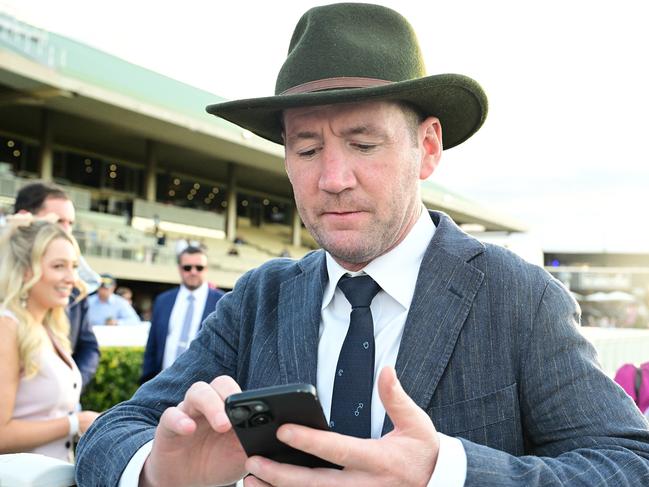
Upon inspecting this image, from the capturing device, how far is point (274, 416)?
1.16m

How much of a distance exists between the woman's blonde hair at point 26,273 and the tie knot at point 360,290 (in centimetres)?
219

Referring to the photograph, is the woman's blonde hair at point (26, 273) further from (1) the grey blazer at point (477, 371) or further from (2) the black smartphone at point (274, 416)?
(2) the black smartphone at point (274, 416)

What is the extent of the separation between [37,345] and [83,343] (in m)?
1.56

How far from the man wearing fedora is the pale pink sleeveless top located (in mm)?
1814

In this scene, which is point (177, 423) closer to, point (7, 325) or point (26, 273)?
point (7, 325)

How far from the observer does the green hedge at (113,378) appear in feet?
21.9

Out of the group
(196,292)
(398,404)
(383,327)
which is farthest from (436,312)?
(196,292)

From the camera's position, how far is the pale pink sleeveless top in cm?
337

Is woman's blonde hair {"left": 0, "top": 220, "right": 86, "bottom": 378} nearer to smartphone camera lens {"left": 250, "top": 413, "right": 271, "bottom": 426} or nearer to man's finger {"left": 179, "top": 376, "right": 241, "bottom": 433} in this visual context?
man's finger {"left": 179, "top": 376, "right": 241, "bottom": 433}

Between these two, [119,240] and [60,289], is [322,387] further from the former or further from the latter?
[119,240]

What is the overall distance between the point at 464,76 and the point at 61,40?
114 ft

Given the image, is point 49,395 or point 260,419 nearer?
point 260,419

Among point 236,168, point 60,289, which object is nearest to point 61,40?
point 236,168

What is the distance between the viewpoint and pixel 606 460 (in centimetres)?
140
